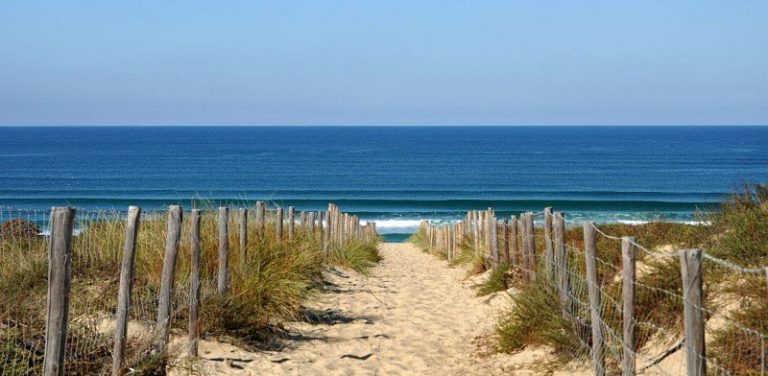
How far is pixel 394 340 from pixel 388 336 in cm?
19

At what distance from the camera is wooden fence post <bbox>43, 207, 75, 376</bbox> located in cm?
574

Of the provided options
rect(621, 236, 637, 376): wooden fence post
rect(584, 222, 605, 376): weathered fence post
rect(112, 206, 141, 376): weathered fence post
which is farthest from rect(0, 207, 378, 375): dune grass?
rect(621, 236, 637, 376): wooden fence post

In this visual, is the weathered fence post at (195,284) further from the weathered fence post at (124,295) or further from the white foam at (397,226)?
the white foam at (397,226)

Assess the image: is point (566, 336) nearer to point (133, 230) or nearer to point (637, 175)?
point (133, 230)

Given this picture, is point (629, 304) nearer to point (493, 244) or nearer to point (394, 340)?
point (394, 340)

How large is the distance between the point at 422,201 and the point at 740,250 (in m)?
48.9

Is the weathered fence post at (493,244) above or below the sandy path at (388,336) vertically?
above

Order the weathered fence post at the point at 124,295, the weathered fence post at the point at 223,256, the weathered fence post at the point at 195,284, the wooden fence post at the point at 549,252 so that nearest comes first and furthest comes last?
the weathered fence post at the point at 124,295, the weathered fence post at the point at 195,284, the weathered fence post at the point at 223,256, the wooden fence post at the point at 549,252

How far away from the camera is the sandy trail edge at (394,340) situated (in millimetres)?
8359

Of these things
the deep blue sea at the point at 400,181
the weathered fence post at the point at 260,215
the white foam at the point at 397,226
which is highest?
the weathered fence post at the point at 260,215

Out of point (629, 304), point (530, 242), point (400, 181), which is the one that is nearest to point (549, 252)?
point (530, 242)

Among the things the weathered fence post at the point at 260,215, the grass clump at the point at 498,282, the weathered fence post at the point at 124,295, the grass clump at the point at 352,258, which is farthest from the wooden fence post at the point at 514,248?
the weathered fence post at the point at 124,295

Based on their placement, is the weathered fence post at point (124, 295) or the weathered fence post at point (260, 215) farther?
the weathered fence post at point (260, 215)

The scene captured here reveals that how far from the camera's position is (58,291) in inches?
227
